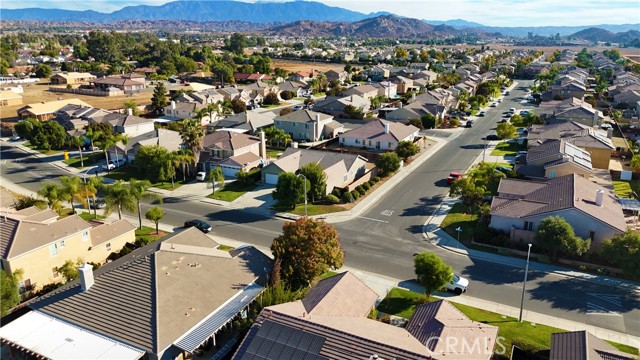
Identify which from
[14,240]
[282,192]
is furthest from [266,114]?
[14,240]

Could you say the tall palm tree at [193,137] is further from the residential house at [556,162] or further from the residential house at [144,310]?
the residential house at [556,162]

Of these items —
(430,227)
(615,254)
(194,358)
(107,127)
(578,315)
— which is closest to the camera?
(194,358)

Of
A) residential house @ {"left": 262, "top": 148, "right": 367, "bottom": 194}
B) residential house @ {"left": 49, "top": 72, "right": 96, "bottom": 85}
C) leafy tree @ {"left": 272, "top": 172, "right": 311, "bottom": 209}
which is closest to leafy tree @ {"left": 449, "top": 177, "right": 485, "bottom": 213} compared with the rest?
residential house @ {"left": 262, "top": 148, "right": 367, "bottom": 194}

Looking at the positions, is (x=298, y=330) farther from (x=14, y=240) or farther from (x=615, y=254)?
(x=615, y=254)

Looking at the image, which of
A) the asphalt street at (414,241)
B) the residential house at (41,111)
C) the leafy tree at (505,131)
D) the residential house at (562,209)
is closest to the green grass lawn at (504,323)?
the asphalt street at (414,241)

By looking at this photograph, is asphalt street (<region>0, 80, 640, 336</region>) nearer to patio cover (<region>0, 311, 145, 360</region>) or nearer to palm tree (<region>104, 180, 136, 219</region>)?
palm tree (<region>104, 180, 136, 219</region>)

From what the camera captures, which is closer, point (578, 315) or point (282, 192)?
point (578, 315)
